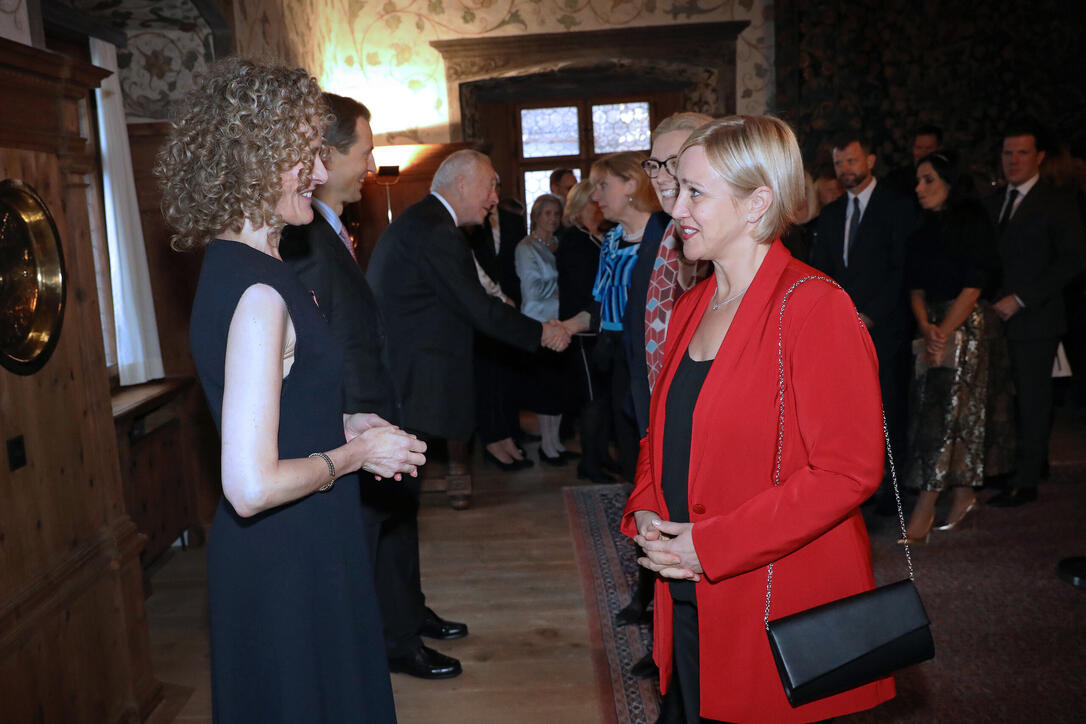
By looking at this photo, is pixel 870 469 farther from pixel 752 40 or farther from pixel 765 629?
pixel 752 40

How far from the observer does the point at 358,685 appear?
169cm

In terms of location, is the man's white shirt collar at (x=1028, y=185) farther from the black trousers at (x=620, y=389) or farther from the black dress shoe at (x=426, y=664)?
the black dress shoe at (x=426, y=664)

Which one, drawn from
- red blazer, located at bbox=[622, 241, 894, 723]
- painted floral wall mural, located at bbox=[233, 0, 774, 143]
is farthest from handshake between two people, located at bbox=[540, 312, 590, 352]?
painted floral wall mural, located at bbox=[233, 0, 774, 143]

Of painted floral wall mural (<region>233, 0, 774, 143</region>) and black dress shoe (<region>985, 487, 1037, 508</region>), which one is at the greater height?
painted floral wall mural (<region>233, 0, 774, 143</region>)

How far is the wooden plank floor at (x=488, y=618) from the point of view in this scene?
9.56ft

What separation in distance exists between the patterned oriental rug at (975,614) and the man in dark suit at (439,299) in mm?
1017

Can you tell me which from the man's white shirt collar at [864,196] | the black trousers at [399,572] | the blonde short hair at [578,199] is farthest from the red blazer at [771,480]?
the blonde short hair at [578,199]

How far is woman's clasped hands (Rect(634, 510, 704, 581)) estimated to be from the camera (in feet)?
5.03

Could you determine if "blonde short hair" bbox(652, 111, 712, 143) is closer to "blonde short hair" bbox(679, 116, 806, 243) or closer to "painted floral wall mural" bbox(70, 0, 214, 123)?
"blonde short hair" bbox(679, 116, 806, 243)

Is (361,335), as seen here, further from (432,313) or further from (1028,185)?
(1028,185)

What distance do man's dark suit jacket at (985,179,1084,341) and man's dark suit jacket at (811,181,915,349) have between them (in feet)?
2.12

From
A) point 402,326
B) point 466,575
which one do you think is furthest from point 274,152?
point 466,575

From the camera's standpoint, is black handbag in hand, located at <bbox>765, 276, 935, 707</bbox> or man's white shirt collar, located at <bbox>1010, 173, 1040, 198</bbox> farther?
man's white shirt collar, located at <bbox>1010, 173, 1040, 198</bbox>

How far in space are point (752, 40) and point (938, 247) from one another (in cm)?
371
